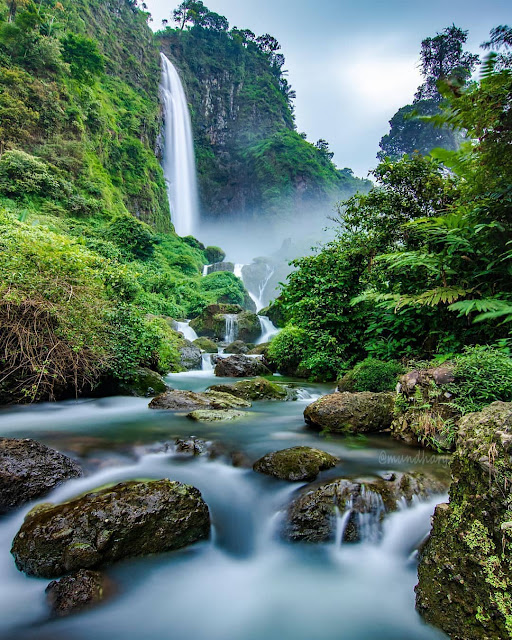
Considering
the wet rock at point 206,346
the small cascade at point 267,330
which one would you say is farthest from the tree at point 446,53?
the wet rock at point 206,346

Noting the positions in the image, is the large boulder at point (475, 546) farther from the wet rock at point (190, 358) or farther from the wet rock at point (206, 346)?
the wet rock at point (206, 346)

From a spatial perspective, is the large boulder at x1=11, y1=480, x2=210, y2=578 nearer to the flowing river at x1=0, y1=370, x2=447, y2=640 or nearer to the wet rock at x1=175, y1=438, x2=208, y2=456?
the flowing river at x1=0, y1=370, x2=447, y2=640

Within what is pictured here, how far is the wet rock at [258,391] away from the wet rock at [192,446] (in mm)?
3276

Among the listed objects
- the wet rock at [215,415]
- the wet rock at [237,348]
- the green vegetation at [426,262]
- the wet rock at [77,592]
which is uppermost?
the green vegetation at [426,262]

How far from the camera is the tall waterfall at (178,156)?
46.2 m

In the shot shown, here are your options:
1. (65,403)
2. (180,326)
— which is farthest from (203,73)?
(65,403)

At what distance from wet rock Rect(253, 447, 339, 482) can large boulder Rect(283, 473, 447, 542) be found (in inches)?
11.9

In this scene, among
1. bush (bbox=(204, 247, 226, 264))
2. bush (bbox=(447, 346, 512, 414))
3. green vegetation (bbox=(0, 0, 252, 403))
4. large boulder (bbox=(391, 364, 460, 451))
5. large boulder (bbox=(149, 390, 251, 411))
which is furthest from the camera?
bush (bbox=(204, 247, 226, 264))

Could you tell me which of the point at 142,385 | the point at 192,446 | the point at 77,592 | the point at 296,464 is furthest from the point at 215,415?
the point at 77,592

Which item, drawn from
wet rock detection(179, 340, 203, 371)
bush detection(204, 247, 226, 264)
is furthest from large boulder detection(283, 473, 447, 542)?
bush detection(204, 247, 226, 264)

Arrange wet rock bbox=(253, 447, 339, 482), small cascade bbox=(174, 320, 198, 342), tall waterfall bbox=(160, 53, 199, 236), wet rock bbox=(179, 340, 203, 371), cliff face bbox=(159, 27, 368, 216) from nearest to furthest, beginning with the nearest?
1. wet rock bbox=(253, 447, 339, 482)
2. wet rock bbox=(179, 340, 203, 371)
3. small cascade bbox=(174, 320, 198, 342)
4. tall waterfall bbox=(160, 53, 199, 236)
5. cliff face bbox=(159, 27, 368, 216)

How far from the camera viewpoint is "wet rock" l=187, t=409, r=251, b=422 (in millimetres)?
5684

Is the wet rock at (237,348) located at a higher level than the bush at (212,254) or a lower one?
lower

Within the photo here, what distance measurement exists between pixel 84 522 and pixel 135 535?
1.32 ft
